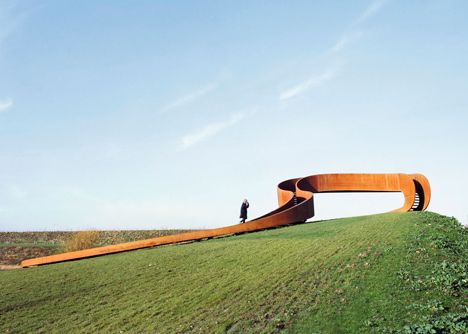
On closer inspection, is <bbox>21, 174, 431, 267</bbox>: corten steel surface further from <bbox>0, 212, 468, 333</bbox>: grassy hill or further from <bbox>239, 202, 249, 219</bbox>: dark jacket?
<bbox>0, 212, 468, 333</bbox>: grassy hill

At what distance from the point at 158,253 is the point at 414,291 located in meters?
9.88

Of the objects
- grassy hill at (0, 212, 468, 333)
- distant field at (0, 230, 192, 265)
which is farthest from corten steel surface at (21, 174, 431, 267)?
distant field at (0, 230, 192, 265)

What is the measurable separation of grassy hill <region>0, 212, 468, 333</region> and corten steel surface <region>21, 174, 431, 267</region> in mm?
2632

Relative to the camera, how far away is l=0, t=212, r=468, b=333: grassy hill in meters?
9.02

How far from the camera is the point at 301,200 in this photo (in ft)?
88.5

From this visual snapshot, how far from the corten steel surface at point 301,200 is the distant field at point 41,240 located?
5424 millimetres

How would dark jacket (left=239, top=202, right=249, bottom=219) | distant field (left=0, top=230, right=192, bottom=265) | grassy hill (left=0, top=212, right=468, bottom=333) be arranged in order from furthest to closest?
distant field (left=0, top=230, right=192, bottom=265), dark jacket (left=239, top=202, right=249, bottom=219), grassy hill (left=0, top=212, right=468, bottom=333)

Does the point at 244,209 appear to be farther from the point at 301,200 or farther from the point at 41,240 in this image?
the point at 41,240

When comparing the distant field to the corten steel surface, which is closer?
the corten steel surface

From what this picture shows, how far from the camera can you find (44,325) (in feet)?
37.0

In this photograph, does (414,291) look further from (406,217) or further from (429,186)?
(429,186)

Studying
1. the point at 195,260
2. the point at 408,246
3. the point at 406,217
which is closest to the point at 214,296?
the point at 195,260

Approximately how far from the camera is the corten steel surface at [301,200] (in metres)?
19.7

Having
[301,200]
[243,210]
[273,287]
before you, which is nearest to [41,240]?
[243,210]
